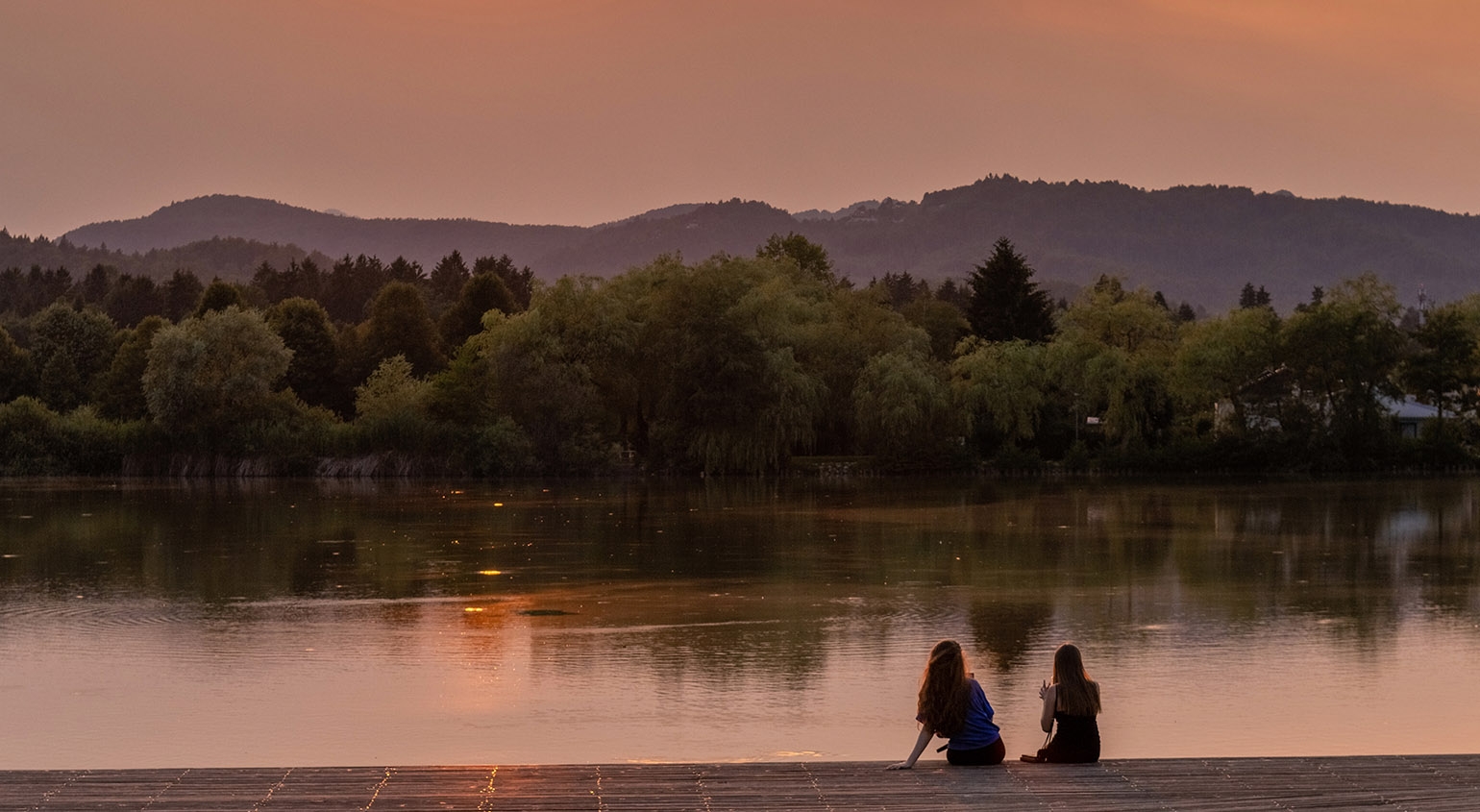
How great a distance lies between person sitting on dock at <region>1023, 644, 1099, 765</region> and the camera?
392 inches

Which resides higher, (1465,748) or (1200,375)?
(1200,375)

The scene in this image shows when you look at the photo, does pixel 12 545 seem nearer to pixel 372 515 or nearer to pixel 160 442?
pixel 372 515

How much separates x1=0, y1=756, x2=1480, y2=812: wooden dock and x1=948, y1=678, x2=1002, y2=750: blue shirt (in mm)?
187

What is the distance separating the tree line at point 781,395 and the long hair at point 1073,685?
168 ft

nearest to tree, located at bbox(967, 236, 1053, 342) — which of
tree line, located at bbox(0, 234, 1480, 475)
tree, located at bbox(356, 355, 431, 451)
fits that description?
tree line, located at bbox(0, 234, 1480, 475)

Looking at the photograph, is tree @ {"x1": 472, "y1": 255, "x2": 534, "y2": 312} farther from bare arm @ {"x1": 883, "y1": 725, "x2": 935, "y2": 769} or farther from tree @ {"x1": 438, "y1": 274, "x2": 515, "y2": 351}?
bare arm @ {"x1": 883, "y1": 725, "x2": 935, "y2": 769}

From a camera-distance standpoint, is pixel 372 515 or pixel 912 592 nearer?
pixel 912 592

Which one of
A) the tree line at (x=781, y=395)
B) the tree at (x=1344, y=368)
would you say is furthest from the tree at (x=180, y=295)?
the tree at (x=1344, y=368)

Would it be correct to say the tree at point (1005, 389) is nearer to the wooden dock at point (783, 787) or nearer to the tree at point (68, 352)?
the tree at point (68, 352)

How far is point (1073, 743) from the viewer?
33.0 ft

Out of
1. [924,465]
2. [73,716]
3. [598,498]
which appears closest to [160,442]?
[598,498]

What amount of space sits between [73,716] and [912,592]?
12.3 meters

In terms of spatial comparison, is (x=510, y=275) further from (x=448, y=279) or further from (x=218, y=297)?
(x=218, y=297)

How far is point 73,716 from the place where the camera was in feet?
46.1
